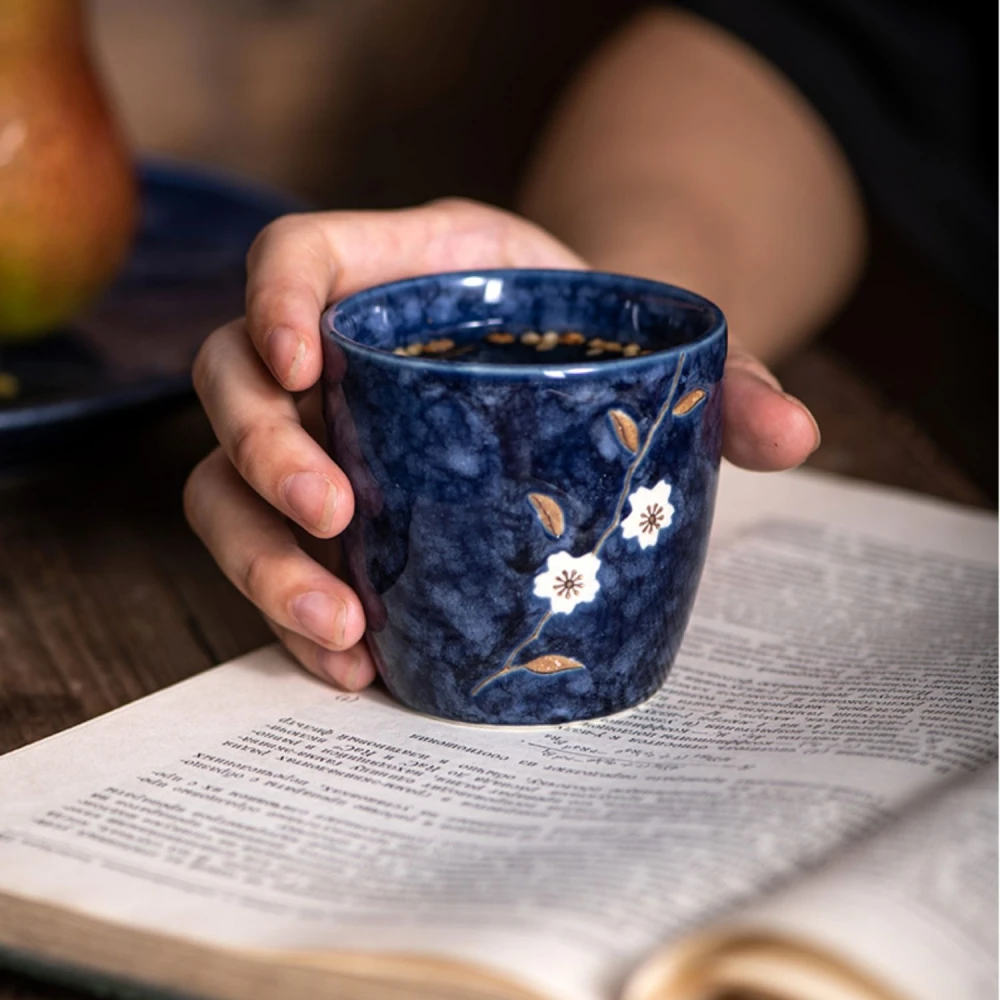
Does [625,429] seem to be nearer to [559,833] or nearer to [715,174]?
[559,833]

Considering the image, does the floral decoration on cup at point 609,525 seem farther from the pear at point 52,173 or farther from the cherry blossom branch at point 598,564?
the pear at point 52,173

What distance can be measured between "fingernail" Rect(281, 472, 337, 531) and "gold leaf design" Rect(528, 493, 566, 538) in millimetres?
74

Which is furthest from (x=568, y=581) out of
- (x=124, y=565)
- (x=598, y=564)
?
(x=124, y=565)

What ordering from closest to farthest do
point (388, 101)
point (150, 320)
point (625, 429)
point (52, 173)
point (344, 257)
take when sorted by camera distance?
1. point (625, 429)
2. point (344, 257)
3. point (52, 173)
4. point (150, 320)
5. point (388, 101)

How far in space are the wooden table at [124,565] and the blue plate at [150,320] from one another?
0.03 meters

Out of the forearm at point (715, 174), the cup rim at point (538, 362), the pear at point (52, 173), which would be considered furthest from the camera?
the forearm at point (715, 174)

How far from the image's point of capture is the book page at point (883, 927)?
310mm

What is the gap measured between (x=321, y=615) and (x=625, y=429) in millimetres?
134

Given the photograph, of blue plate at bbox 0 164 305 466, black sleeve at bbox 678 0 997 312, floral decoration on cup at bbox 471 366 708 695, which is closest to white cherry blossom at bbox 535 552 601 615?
floral decoration on cup at bbox 471 366 708 695

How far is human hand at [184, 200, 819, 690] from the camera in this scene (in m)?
0.48

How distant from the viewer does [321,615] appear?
49cm

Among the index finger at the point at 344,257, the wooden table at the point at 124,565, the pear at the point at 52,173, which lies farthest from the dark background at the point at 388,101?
the index finger at the point at 344,257

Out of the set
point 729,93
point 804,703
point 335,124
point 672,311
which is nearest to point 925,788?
point 804,703

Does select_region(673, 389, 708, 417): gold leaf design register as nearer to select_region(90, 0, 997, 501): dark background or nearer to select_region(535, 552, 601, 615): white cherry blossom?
select_region(535, 552, 601, 615): white cherry blossom
